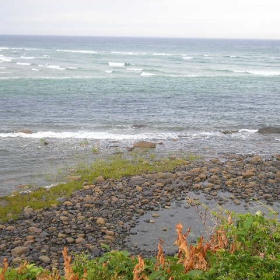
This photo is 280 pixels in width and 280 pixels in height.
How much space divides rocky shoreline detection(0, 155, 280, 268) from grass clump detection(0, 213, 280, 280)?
12.1ft

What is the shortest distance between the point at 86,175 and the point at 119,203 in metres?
3.42

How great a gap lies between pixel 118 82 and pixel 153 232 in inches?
1477

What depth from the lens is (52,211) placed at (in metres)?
13.1

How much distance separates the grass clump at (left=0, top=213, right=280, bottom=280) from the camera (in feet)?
20.8

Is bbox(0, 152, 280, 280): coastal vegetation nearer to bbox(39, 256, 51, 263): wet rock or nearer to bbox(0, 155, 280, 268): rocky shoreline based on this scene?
bbox(39, 256, 51, 263): wet rock

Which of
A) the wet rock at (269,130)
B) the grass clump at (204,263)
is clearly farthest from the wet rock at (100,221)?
the wet rock at (269,130)

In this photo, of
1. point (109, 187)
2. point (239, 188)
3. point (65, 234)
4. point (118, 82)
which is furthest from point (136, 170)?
point (118, 82)

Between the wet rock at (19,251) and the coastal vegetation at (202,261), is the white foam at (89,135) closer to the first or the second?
the wet rock at (19,251)

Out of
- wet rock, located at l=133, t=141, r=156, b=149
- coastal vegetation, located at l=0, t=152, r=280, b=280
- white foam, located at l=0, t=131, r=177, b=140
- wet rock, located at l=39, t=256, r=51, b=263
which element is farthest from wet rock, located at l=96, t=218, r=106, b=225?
white foam, located at l=0, t=131, r=177, b=140

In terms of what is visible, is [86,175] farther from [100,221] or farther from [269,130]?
[269,130]

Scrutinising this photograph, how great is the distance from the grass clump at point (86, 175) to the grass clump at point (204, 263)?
6.87 metres

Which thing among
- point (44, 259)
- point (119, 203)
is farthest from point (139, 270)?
point (119, 203)

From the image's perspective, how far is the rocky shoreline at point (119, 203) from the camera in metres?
11.0

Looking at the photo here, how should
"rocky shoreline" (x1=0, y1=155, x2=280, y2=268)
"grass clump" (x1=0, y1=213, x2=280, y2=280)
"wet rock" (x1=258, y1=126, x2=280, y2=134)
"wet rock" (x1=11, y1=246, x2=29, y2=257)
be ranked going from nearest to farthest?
1. "grass clump" (x1=0, y1=213, x2=280, y2=280)
2. "wet rock" (x1=11, y1=246, x2=29, y2=257)
3. "rocky shoreline" (x1=0, y1=155, x2=280, y2=268)
4. "wet rock" (x1=258, y1=126, x2=280, y2=134)
